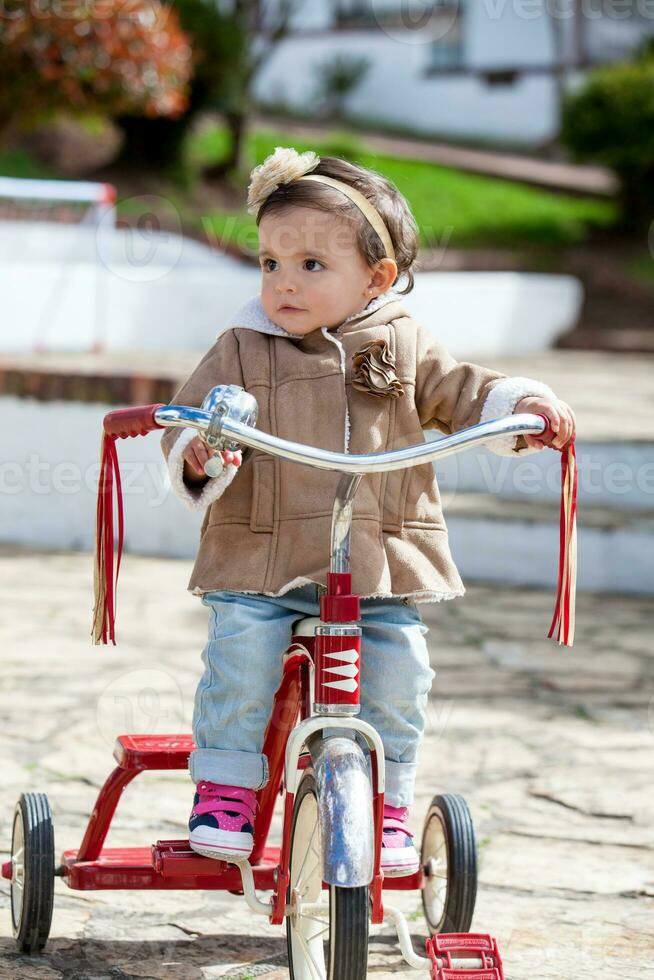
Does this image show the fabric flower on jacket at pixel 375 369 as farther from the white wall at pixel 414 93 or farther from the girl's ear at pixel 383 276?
the white wall at pixel 414 93

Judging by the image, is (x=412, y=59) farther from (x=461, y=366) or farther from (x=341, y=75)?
(x=461, y=366)

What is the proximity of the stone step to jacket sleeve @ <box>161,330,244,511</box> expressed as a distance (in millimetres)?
3320

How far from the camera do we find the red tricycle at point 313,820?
191 cm

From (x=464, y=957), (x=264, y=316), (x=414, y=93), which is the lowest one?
(x=464, y=957)

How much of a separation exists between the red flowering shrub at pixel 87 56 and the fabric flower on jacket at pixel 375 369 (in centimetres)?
752

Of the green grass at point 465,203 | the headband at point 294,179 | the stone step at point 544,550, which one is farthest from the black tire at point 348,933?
the green grass at point 465,203

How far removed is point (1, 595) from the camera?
4898 mm

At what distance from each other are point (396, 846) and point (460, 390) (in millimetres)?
708

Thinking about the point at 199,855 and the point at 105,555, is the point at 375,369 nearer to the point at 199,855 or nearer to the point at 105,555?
the point at 105,555

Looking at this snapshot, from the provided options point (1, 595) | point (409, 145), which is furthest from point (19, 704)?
point (409, 145)

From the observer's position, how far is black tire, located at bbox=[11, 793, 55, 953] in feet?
7.67

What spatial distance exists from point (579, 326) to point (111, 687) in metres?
9.73

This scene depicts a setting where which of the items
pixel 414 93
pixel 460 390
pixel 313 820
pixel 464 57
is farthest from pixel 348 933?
pixel 464 57

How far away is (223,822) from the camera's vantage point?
7.13 ft
